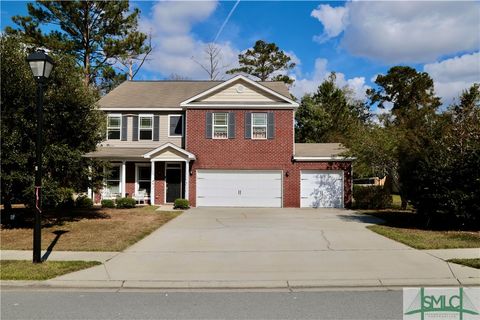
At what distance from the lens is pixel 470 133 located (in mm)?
14211

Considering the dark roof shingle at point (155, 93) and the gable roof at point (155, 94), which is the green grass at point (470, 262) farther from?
the dark roof shingle at point (155, 93)

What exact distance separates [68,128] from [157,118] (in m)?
10.2

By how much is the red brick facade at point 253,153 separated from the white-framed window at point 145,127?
256 centimetres

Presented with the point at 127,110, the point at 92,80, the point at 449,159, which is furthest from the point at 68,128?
the point at 92,80

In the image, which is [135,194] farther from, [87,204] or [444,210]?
[444,210]

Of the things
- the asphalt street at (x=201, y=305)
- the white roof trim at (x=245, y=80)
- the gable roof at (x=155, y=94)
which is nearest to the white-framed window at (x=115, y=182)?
the gable roof at (x=155, y=94)

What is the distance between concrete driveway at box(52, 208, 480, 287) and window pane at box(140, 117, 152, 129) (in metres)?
11.6

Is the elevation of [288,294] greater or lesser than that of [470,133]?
lesser

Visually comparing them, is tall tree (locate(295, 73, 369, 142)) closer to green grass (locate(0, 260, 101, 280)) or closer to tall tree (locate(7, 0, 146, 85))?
tall tree (locate(7, 0, 146, 85))

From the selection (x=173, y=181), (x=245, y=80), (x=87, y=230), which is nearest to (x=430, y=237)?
(x=87, y=230)

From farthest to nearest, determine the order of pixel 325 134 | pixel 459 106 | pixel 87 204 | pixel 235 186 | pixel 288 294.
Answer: pixel 325 134
pixel 235 186
pixel 87 204
pixel 459 106
pixel 288 294

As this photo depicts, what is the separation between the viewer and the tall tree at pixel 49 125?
12.8 metres

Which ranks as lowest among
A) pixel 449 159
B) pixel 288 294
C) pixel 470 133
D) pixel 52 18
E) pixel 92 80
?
pixel 288 294

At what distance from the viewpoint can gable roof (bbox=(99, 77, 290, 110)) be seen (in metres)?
24.5
